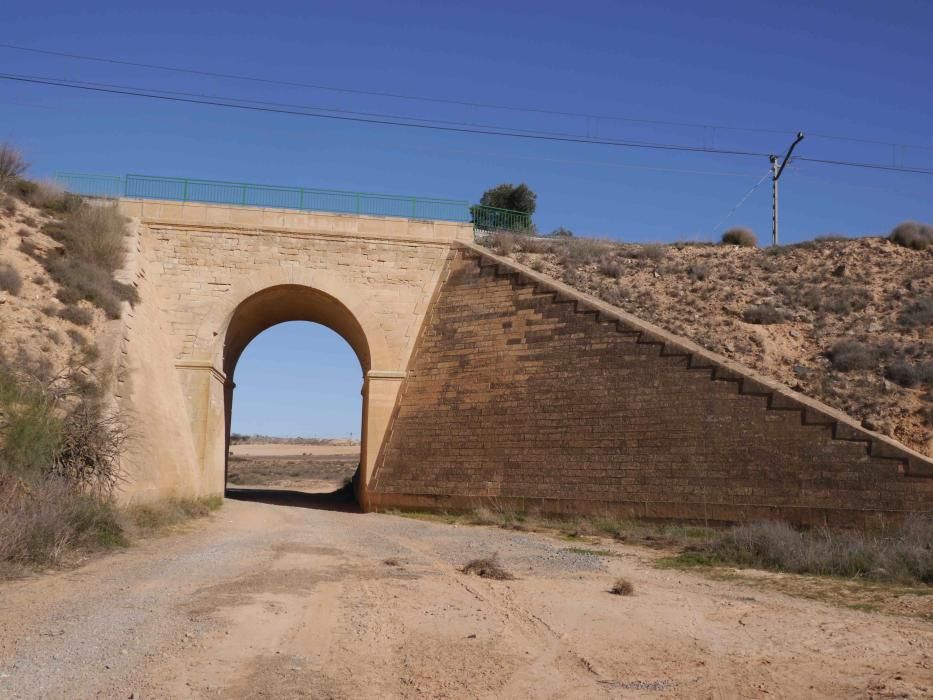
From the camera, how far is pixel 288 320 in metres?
26.6

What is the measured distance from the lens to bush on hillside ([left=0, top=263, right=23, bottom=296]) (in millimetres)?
17438

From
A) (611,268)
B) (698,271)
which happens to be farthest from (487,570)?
(698,271)

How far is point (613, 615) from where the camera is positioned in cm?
816

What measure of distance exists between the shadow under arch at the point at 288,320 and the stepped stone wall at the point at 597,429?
2.32 m

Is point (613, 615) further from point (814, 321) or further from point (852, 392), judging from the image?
point (814, 321)

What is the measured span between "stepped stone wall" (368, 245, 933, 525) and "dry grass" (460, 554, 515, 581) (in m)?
5.80

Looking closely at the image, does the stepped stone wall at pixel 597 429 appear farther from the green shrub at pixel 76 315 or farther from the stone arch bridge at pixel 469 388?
the green shrub at pixel 76 315

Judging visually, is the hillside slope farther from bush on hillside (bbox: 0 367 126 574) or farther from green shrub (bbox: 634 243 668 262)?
green shrub (bbox: 634 243 668 262)

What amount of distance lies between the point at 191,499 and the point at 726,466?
37.2 ft

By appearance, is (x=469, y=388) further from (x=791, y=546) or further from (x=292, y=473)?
(x=292, y=473)

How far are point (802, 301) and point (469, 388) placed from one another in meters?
9.04

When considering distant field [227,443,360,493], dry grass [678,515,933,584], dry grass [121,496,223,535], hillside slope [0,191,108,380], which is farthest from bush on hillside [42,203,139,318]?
distant field [227,443,360,493]

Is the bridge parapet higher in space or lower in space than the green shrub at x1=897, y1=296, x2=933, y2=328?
higher

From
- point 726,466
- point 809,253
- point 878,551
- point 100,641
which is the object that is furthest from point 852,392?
point 100,641
